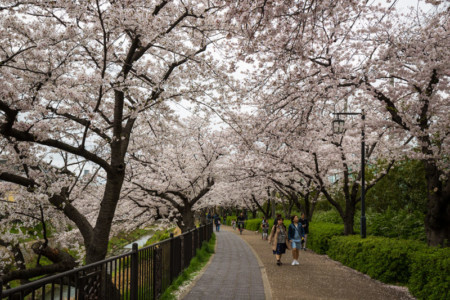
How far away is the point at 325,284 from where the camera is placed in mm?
8875

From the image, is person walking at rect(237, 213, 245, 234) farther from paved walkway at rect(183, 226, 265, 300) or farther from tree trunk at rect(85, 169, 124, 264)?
tree trunk at rect(85, 169, 124, 264)

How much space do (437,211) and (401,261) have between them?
4.92ft

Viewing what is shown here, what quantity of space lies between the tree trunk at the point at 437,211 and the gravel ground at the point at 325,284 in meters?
1.61

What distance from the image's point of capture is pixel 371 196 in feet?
72.3

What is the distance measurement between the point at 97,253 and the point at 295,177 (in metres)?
15.2

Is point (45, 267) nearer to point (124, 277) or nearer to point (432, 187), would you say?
point (124, 277)

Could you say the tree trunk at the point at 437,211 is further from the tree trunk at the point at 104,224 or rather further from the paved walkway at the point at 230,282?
the tree trunk at the point at 104,224

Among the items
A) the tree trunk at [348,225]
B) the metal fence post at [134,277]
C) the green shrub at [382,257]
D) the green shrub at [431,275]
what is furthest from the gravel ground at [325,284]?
the metal fence post at [134,277]

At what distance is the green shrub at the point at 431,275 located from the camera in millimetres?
6285

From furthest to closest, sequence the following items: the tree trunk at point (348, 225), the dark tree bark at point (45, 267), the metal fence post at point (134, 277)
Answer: the tree trunk at point (348, 225) → the dark tree bark at point (45, 267) → the metal fence post at point (134, 277)

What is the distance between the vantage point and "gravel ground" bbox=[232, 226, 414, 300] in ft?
25.1

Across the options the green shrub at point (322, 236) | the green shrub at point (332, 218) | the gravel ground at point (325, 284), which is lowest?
the gravel ground at point (325, 284)

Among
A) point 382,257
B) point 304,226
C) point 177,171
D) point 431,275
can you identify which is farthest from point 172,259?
point 304,226

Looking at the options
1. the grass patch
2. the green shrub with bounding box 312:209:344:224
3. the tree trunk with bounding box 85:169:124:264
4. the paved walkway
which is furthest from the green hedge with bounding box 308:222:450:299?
the green shrub with bounding box 312:209:344:224
